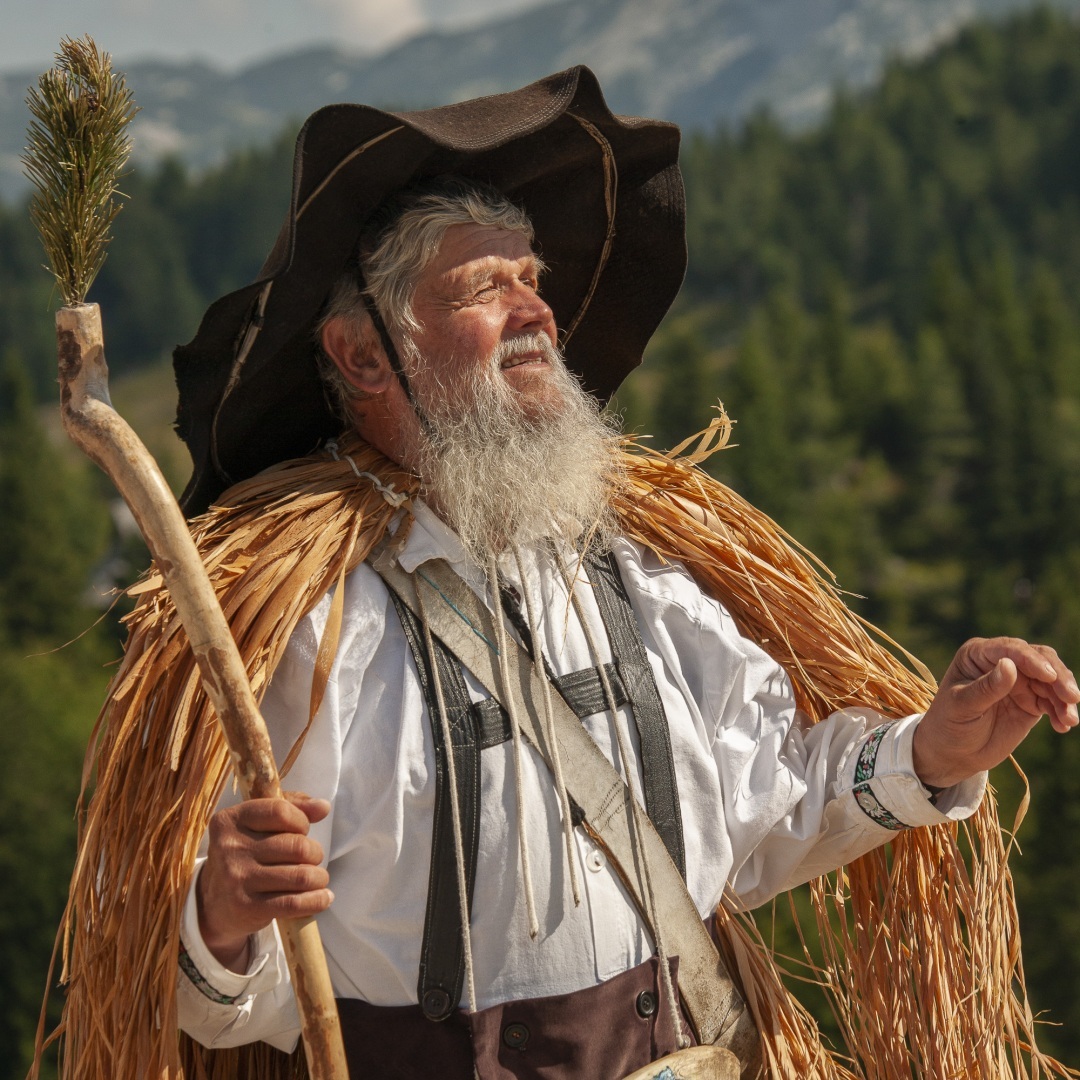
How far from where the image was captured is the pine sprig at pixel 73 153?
77.2 inches

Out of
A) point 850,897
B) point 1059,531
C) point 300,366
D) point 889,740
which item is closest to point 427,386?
point 300,366

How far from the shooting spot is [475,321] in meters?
2.56

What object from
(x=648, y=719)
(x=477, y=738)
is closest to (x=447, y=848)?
(x=477, y=738)

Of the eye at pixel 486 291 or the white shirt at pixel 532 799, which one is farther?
the eye at pixel 486 291

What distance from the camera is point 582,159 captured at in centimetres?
274

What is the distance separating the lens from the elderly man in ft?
7.41

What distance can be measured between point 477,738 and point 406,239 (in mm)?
850

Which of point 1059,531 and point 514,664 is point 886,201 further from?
point 514,664

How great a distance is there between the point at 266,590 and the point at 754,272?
297 feet

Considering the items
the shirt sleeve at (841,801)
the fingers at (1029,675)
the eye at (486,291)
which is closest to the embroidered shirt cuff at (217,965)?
the shirt sleeve at (841,801)

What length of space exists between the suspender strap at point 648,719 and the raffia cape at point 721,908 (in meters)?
0.19

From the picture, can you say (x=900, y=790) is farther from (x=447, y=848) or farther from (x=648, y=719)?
(x=447, y=848)

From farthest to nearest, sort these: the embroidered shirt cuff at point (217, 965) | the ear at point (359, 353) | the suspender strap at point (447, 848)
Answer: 1. the ear at point (359, 353)
2. the suspender strap at point (447, 848)
3. the embroidered shirt cuff at point (217, 965)

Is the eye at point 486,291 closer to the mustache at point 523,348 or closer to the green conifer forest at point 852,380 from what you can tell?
the mustache at point 523,348
